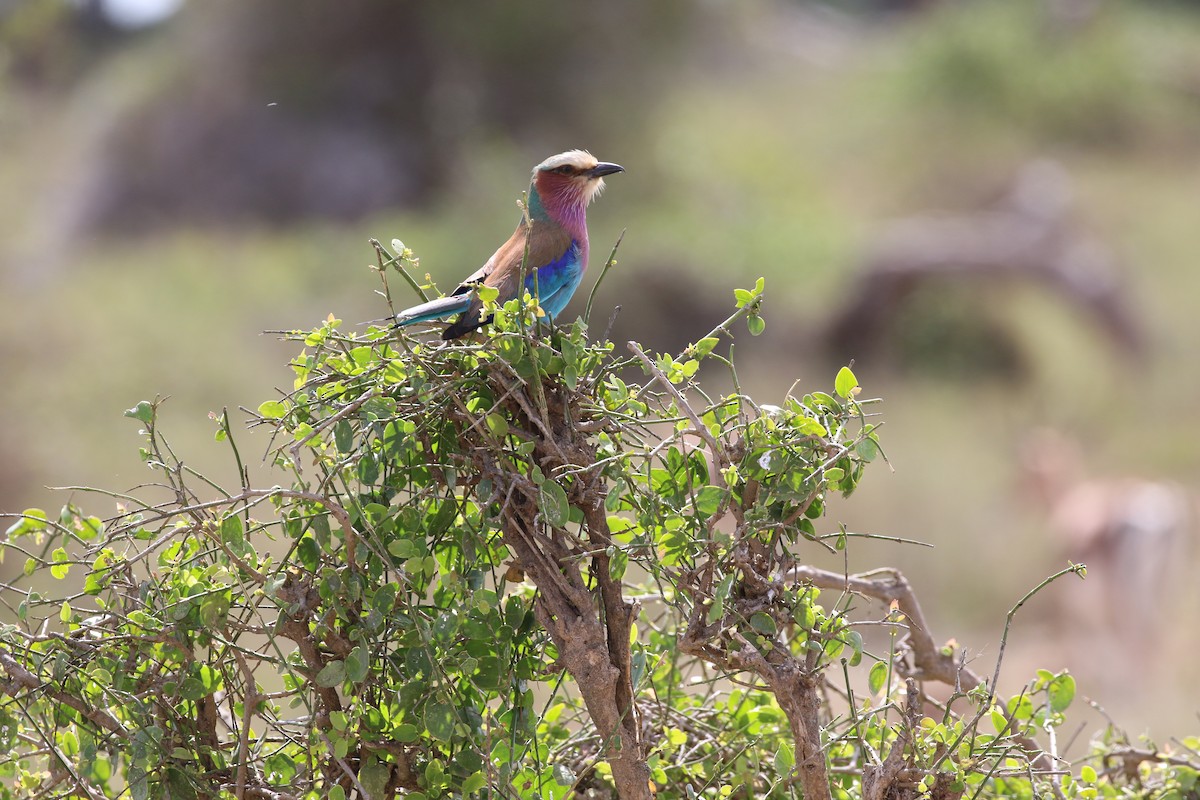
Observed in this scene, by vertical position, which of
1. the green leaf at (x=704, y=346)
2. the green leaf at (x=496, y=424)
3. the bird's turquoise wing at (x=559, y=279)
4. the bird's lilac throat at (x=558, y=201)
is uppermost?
the bird's lilac throat at (x=558, y=201)

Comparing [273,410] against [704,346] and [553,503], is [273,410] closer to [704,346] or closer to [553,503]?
[553,503]

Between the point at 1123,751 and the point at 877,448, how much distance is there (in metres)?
0.99

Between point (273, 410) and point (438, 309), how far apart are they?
0.50 meters

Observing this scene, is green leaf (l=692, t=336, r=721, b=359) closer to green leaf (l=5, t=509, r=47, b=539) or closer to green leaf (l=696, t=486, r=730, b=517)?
green leaf (l=696, t=486, r=730, b=517)

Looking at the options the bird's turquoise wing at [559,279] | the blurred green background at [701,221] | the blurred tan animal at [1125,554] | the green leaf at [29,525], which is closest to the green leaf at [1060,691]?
the bird's turquoise wing at [559,279]

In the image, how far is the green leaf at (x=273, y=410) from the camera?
5.39 feet

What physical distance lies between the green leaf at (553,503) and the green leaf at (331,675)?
0.33 metres

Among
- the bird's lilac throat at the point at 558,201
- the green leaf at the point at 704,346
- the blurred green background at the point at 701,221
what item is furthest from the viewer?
the blurred green background at the point at 701,221

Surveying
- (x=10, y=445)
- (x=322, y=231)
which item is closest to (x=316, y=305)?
(x=322, y=231)

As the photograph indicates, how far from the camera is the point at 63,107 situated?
19.0m

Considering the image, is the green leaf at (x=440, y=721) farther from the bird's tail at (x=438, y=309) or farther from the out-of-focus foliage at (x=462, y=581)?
the bird's tail at (x=438, y=309)

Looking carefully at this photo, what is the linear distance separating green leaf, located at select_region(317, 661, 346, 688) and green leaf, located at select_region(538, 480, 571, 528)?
33 centimetres

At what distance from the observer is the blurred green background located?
949 cm

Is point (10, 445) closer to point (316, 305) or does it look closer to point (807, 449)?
point (316, 305)
